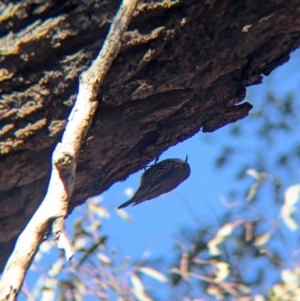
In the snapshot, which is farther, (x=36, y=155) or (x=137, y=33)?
(x=36, y=155)

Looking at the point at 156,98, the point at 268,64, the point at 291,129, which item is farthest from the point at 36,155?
the point at 291,129

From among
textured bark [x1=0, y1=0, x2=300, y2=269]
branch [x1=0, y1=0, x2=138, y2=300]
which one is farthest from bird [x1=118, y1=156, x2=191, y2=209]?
branch [x1=0, y1=0, x2=138, y2=300]

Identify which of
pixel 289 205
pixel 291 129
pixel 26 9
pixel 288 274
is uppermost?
pixel 291 129

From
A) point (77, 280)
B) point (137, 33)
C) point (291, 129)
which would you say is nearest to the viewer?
point (137, 33)

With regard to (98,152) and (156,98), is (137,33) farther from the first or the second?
(98,152)

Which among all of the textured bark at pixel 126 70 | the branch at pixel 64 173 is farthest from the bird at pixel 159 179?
the branch at pixel 64 173

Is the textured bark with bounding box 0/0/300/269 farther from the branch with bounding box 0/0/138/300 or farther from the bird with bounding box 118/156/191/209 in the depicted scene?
the bird with bounding box 118/156/191/209

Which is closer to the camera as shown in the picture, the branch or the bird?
the branch
